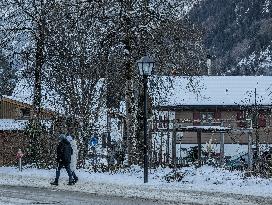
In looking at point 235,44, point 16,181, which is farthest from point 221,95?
point 235,44

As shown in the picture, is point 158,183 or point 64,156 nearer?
point 158,183

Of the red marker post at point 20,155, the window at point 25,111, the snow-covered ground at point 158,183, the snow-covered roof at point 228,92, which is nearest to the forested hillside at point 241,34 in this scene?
the snow-covered roof at point 228,92

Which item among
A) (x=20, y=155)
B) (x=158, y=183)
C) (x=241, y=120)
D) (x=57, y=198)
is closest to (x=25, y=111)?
(x=241, y=120)

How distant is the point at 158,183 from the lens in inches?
843

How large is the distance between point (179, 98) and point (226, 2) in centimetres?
11756

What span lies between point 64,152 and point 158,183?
10.4 feet

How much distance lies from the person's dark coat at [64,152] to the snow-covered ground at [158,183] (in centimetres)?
80

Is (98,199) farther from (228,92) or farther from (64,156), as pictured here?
(228,92)

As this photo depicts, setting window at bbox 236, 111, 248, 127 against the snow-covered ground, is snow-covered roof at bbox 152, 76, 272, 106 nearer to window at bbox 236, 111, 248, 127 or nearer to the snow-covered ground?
window at bbox 236, 111, 248, 127

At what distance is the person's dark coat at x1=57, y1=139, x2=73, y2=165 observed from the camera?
2162 centimetres

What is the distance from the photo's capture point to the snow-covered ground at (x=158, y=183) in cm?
1922

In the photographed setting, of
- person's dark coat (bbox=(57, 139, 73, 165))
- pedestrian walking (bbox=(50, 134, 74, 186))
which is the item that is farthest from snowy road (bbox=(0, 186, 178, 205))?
person's dark coat (bbox=(57, 139, 73, 165))

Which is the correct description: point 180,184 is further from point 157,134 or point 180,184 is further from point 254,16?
point 254,16

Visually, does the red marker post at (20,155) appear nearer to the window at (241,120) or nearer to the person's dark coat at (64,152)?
the person's dark coat at (64,152)
